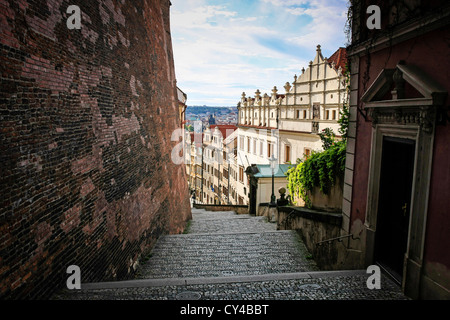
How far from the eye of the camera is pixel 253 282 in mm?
5867

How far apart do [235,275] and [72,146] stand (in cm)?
461

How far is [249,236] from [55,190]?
23.3 ft

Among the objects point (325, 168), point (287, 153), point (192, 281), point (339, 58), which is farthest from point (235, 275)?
point (287, 153)

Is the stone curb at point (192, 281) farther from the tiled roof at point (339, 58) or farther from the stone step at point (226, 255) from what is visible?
the tiled roof at point (339, 58)

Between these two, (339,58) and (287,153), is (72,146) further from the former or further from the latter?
(287,153)

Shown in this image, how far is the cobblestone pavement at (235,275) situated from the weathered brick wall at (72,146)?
0.62 m

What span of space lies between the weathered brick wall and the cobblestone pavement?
619 millimetres

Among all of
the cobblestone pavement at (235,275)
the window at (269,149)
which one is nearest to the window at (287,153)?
the window at (269,149)

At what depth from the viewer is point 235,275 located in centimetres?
760

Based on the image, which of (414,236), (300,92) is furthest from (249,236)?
(300,92)

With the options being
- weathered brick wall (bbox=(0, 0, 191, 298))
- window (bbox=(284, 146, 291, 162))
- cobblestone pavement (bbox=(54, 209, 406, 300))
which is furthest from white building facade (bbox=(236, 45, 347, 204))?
weathered brick wall (bbox=(0, 0, 191, 298))

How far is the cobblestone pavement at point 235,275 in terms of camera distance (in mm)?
5281
